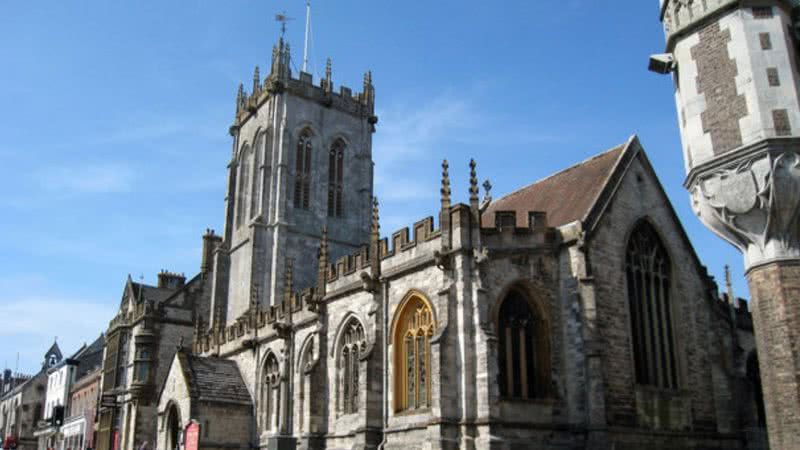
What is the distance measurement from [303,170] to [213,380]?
16.0 metres

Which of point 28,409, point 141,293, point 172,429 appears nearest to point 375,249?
point 172,429

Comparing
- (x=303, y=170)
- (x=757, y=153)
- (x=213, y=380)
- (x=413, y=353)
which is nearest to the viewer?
(x=757, y=153)

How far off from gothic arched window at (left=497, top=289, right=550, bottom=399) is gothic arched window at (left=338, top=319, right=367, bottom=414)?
237 inches

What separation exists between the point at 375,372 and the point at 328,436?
4593 millimetres

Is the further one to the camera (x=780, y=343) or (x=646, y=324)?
(x=646, y=324)

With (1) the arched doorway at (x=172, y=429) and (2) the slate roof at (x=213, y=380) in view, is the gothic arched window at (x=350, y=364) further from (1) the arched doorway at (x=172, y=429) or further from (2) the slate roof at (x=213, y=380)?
(1) the arched doorway at (x=172, y=429)

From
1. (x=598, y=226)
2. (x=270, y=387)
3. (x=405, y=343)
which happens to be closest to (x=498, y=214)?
(x=598, y=226)

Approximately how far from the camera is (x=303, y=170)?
1826 inches

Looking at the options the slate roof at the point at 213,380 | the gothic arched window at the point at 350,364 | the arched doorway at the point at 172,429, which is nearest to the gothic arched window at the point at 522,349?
the gothic arched window at the point at 350,364

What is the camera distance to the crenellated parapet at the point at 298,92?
1833 inches

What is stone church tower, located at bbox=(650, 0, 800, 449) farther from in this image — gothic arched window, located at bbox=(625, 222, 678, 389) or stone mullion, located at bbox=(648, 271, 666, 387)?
stone mullion, located at bbox=(648, 271, 666, 387)

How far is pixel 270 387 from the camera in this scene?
33312 millimetres

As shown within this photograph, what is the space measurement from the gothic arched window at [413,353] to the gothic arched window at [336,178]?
22535 mm

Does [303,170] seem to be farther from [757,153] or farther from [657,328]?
[757,153]
